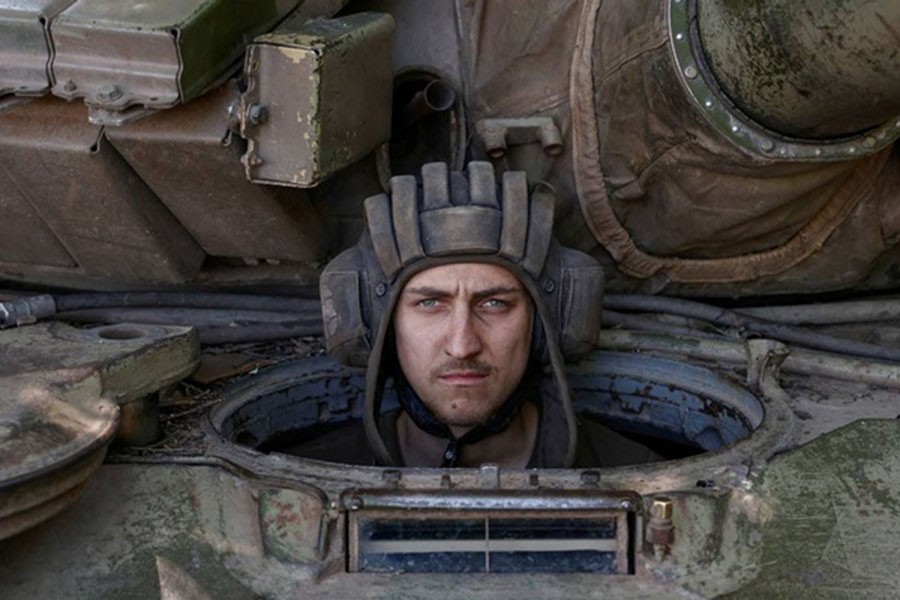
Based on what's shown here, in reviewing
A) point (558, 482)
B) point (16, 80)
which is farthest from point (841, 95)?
point (16, 80)

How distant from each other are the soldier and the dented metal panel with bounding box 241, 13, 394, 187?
241 mm

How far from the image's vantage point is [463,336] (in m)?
4.36

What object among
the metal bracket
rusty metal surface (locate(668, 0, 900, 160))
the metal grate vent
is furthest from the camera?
the metal bracket

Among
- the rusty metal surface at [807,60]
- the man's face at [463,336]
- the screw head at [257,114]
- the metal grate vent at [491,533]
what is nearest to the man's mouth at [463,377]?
the man's face at [463,336]

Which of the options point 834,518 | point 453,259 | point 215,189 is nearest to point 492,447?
point 453,259

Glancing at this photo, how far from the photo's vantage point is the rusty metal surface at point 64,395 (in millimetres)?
3086

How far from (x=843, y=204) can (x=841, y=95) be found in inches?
34.1

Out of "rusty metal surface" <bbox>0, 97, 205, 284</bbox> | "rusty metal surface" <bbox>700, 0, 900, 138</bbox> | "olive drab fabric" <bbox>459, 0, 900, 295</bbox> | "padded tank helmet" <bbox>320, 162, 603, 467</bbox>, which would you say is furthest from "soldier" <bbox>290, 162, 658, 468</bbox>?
"rusty metal surface" <bbox>700, 0, 900, 138</bbox>

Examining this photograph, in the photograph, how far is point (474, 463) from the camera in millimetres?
4754

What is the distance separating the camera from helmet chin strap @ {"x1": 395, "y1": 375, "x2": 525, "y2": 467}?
4625 mm

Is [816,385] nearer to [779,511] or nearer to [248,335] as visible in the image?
[779,511]

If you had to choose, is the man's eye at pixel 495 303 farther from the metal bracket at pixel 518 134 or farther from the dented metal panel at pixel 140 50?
the dented metal panel at pixel 140 50

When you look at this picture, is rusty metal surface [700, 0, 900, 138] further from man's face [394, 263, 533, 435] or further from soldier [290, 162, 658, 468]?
man's face [394, 263, 533, 435]

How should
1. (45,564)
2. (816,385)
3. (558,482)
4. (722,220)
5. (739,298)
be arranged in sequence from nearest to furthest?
(45,564) < (558,482) < (816,385) < (722,220) < (739,298)
